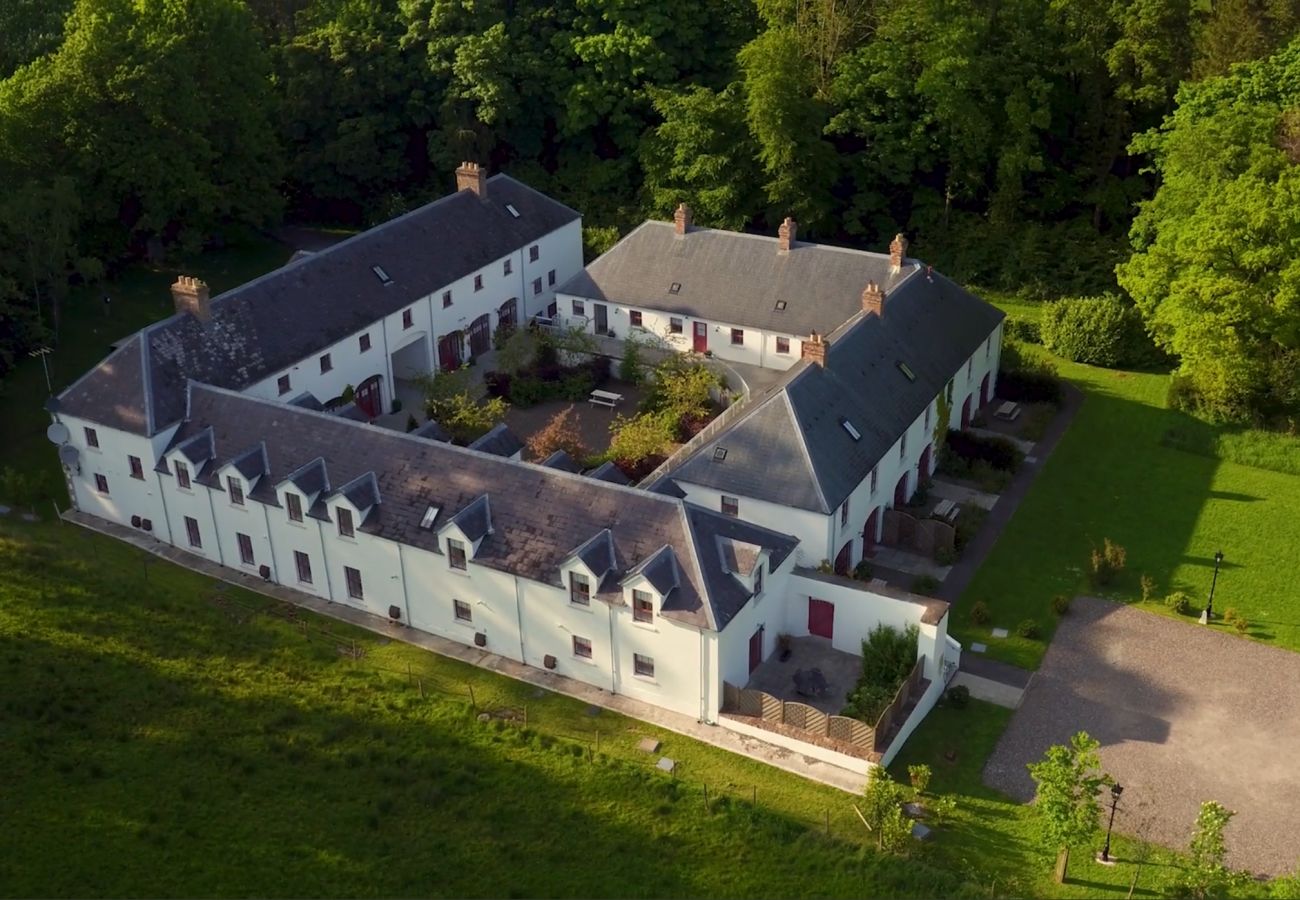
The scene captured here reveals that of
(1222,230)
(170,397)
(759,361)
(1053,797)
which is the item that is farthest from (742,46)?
(1053,797)

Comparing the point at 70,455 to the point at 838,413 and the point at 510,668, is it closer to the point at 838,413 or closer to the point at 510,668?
the point at 510,668

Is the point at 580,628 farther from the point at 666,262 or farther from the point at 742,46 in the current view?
the point at 742,46

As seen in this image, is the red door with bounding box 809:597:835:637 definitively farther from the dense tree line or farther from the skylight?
the dense tree line

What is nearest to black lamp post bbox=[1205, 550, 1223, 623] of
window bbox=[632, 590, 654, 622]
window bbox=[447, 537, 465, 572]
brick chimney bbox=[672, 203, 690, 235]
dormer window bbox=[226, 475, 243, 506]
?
window bbox=[632, 590, 654, 622]

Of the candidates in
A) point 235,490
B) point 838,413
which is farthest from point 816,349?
point 235,490

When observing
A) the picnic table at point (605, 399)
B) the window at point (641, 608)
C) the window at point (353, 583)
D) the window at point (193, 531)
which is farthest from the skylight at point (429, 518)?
the picnic table at point (605, 399)

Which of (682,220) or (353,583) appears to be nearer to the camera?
(353,583)
